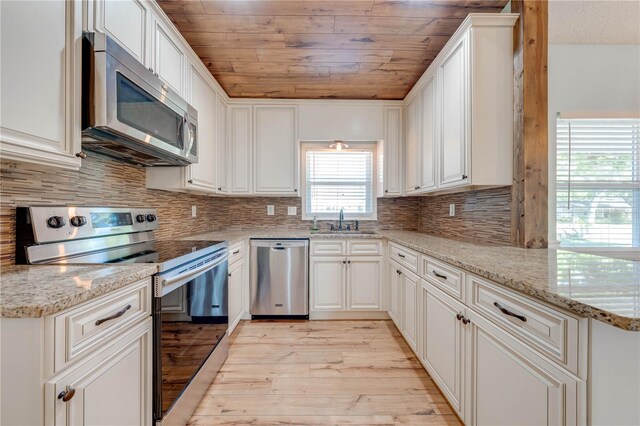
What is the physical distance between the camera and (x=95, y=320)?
85 centimetres

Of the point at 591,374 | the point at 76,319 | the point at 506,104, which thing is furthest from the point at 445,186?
the point at 76,319

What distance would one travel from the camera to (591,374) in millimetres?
728

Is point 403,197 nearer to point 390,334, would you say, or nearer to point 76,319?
point 390,334

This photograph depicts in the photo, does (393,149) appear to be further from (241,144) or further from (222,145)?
(222,145)

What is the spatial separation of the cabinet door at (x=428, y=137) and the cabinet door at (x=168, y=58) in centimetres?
195

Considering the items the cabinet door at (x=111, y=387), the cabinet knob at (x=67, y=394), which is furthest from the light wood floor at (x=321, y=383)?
the cabinet knob at (x=67, y=394)

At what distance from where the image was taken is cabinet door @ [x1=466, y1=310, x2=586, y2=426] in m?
0.79

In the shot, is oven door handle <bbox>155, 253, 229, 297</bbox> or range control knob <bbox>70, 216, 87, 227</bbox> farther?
range control knob <bbox>70, 216, 87, 227</bbox>

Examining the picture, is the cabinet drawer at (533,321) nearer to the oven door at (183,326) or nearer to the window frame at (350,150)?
the oven door at (183,326)

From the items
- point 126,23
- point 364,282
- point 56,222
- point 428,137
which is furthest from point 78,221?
point 428,137

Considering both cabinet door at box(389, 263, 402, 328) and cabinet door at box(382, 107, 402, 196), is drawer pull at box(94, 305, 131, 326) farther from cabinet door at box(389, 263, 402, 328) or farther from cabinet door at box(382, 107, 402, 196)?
cabinet door at box(382, 107, 402, 196)

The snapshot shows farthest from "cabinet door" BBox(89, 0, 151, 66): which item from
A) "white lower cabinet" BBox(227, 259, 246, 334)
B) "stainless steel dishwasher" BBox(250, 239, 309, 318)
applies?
"stainless steel dishwasher" BBox(250, 239, 309, 318)

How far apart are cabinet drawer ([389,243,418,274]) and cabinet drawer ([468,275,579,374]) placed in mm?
790

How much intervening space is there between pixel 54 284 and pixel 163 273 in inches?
14.8
